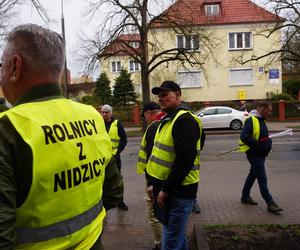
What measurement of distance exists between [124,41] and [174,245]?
2189cm

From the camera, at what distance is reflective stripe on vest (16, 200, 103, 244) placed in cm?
162

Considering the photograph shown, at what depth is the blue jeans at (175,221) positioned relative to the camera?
145 inches

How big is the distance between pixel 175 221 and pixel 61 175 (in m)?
2.17

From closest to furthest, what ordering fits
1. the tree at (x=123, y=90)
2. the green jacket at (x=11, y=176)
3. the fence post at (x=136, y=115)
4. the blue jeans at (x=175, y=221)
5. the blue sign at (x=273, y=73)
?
the green jacket at (x=11, y=176) < the blue jeans at (x=175, y=221) < the fence post at (x=136, y=115) < the blue sign at (x=273, y=73) < the tree at (x=123, y=90)

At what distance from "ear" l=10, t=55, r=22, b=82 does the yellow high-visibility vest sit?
0.15 meters

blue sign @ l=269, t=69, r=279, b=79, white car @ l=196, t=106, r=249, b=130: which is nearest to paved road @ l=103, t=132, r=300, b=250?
white car @ l=196, t=106, r=249, b=130

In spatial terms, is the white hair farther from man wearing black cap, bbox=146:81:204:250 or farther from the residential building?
the residential building

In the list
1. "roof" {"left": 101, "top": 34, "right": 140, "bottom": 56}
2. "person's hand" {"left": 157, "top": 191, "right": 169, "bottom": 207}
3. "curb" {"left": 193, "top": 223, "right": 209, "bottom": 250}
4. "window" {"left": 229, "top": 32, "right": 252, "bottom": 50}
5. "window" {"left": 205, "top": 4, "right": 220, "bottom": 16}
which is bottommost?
"curb" {"left": 193, "top": 223, "right": 209, "bottom": 250}

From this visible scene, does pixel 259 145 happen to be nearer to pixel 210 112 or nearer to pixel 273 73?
pixel 210 112

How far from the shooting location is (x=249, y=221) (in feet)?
20.9

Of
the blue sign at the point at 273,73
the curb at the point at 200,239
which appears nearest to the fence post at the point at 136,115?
the blue sign at the point at 273,73

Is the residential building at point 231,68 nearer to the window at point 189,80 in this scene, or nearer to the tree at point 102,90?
the window at point 189,80

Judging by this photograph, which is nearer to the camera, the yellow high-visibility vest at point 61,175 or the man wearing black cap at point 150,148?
the yellow high-visibility vest at point 61,175

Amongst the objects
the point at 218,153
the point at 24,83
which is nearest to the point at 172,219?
the point at 24,83
